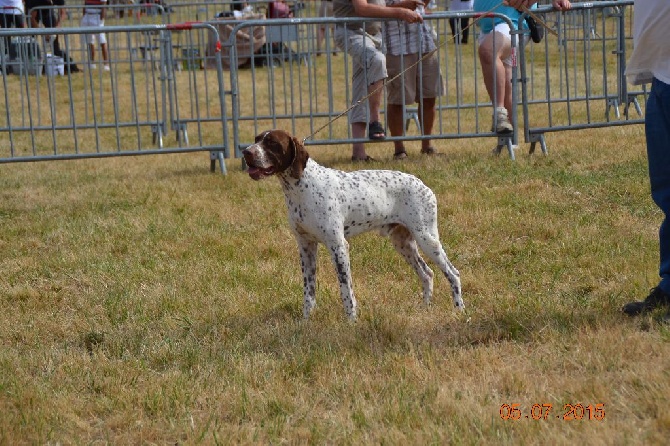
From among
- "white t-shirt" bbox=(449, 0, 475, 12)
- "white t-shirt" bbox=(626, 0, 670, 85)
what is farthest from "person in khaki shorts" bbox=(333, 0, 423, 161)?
"white t-shirt" bbox=(449, 0, 475, 12)

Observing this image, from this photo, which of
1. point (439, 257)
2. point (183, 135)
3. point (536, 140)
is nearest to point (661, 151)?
point (439, 257)

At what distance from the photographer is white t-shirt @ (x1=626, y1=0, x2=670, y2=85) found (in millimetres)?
4957

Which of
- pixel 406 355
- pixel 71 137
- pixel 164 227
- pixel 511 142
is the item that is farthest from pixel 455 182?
pixel 71 137

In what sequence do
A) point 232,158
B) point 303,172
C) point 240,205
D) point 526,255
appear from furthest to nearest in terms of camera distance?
point 232,158 → point 240,205 → point 526,255 → point 303,172

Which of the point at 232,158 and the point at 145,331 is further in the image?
the point at 232,158

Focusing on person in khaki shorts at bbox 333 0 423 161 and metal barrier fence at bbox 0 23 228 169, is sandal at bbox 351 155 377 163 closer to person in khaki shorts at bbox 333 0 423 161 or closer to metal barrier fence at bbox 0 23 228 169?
person in khaki shorts at bbox 333 0 423 161

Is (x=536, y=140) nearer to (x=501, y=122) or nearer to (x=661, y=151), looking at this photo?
(x=501, y=122)

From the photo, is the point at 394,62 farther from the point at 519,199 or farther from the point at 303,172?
the point at 303,172

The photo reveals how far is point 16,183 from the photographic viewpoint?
→ 35.2 ft

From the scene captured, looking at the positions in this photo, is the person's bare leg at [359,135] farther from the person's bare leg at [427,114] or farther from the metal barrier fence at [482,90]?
the person's bare leg at [427,114]

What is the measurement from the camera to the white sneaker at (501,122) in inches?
417

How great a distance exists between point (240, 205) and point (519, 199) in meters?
2.35

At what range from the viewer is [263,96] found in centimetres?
1817

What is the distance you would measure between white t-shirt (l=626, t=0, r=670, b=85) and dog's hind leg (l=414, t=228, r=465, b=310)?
1.39m
